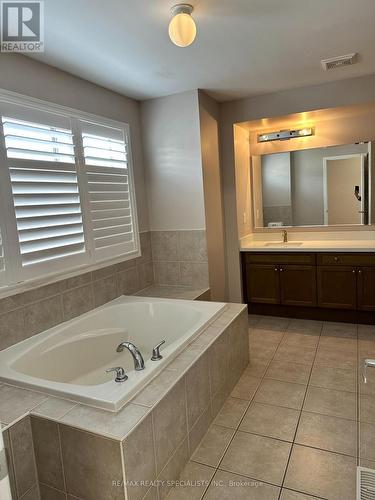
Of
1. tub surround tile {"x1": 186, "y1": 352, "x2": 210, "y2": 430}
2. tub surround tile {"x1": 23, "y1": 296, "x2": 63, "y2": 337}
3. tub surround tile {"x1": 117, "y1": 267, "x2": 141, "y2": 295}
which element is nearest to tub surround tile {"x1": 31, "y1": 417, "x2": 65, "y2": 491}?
tub surround tile {"x1": 186, "y1": 352, "x2": 210, "y2": 430}

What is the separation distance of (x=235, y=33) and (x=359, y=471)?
266 cm

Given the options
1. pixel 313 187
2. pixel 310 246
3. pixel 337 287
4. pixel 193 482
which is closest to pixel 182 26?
pixel 193 482

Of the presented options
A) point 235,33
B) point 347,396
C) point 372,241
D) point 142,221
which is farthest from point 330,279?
point 235,33

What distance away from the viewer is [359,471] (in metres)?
1.73

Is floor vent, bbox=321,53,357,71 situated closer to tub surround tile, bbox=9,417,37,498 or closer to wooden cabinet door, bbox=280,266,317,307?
wooden cabinet door, bbox=280,266,317,307

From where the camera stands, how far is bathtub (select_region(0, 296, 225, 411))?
1686 millimetres

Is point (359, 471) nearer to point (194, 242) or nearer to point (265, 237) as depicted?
point (194, 242)

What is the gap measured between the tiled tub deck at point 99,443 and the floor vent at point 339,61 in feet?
8.63

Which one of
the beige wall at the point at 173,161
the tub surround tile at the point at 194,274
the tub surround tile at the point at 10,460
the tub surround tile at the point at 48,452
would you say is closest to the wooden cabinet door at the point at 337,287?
the tub surround tile at the point at 194,274

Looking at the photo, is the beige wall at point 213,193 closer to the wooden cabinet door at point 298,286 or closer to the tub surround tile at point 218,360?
the wooden cabinet door at point 298,286

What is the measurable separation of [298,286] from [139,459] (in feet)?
9.01

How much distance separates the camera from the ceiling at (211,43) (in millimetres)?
1914

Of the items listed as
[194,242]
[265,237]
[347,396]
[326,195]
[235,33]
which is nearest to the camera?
[235,33]

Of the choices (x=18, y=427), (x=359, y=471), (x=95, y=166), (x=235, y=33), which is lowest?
(x=359, y=471)
